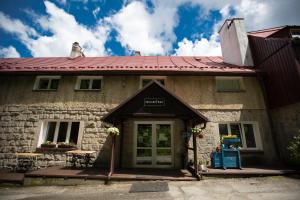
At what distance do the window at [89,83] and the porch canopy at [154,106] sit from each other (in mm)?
3157

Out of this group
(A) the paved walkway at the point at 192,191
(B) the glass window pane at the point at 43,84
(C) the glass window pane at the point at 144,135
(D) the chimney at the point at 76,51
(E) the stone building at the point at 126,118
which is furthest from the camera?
(D) the chimney at the point at 76,51

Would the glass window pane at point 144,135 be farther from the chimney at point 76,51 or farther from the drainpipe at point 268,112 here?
the chimney at point 76,51

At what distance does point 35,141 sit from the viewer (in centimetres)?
820

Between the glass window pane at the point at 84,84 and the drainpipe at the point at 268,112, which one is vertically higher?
the glass window pane at the point at 84,84

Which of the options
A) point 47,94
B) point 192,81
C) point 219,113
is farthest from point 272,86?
point 47,94

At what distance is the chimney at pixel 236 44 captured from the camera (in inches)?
391

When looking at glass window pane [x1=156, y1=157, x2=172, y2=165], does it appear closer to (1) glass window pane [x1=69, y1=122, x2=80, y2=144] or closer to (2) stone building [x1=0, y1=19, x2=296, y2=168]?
(2) stone building [x1=0, y1=19, x2=296, y2=168]

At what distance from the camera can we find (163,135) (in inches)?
332

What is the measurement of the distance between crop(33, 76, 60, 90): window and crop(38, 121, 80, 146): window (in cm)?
206

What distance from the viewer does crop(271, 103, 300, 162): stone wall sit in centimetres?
708

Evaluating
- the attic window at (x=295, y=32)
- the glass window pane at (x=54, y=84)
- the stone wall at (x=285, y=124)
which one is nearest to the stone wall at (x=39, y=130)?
the glass window pane at (x=54, y=84)

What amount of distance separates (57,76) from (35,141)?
369 cm

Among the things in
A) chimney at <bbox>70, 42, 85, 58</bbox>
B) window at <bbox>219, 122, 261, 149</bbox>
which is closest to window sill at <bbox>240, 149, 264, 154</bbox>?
window at <bbox>219, 122, 261, 149</bbox>

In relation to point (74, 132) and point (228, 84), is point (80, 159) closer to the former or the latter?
point (74, 132)
